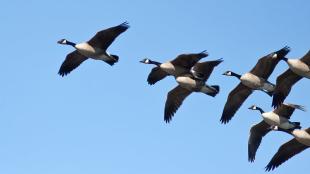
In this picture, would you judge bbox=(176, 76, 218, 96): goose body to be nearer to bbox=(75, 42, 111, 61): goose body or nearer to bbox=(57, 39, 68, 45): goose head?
bbox=(75, 42, 111, 61): goose body

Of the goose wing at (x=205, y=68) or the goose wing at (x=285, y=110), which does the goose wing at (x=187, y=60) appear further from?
the goose wing at (x=285, y=110)

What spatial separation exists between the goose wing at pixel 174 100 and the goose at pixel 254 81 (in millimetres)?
2028

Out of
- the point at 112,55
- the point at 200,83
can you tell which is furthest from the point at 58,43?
the point at 200,83

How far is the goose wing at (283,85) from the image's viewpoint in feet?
120

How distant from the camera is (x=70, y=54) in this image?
39.3 metres

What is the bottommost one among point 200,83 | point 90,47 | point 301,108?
point 301,108

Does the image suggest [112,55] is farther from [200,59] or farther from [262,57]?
[262,57]

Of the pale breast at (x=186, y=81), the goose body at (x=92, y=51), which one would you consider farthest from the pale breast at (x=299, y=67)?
the goose body at (x=92, y=51)

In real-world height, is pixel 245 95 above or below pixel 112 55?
below

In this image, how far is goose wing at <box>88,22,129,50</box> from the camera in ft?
119

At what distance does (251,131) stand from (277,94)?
3.10 metres

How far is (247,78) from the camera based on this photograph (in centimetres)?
3709

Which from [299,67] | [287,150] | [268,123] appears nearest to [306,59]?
[299,67]

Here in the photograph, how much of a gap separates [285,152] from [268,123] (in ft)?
4.48
